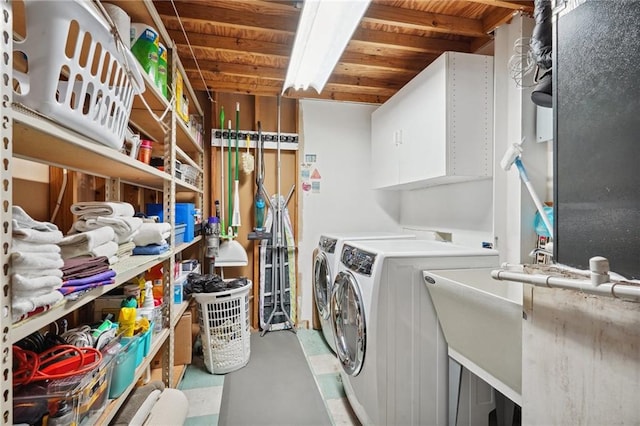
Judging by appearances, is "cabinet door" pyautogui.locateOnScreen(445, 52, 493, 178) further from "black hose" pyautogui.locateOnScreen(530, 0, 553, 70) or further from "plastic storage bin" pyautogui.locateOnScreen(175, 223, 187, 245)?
"plastic storage bin" pyautogui.locateOnScreen(175, 223, 187, 245)

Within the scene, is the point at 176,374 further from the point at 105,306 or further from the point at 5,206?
the point at 5,206

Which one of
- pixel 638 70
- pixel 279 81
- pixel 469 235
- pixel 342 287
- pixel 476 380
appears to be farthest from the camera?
pixel 279 81

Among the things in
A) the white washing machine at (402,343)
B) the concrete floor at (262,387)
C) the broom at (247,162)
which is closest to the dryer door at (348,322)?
the white washing machine at (402,343)

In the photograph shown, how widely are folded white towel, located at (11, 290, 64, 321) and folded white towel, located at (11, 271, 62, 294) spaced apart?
0.06ft

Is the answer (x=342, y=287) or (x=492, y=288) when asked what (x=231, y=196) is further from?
(x=492, y=288)

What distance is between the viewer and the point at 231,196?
3.07m

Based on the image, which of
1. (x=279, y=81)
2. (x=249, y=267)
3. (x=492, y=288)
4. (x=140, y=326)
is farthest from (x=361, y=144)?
(x=140, y=326)

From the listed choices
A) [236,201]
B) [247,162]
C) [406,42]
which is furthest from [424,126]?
[236,201]

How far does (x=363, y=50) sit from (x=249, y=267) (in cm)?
235

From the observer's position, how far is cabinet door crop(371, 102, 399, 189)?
2641mm

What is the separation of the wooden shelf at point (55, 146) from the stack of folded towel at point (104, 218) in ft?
0.58

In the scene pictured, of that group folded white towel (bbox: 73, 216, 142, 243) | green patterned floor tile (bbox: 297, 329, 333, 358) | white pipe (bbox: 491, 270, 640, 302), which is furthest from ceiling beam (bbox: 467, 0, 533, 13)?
green patterned floor tile (bbox: 297, 329, 333, 358)

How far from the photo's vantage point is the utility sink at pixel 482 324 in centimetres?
104

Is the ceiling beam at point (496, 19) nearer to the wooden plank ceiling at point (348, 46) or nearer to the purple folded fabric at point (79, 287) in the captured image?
the wooden plank ceiling at point (348, 46)
